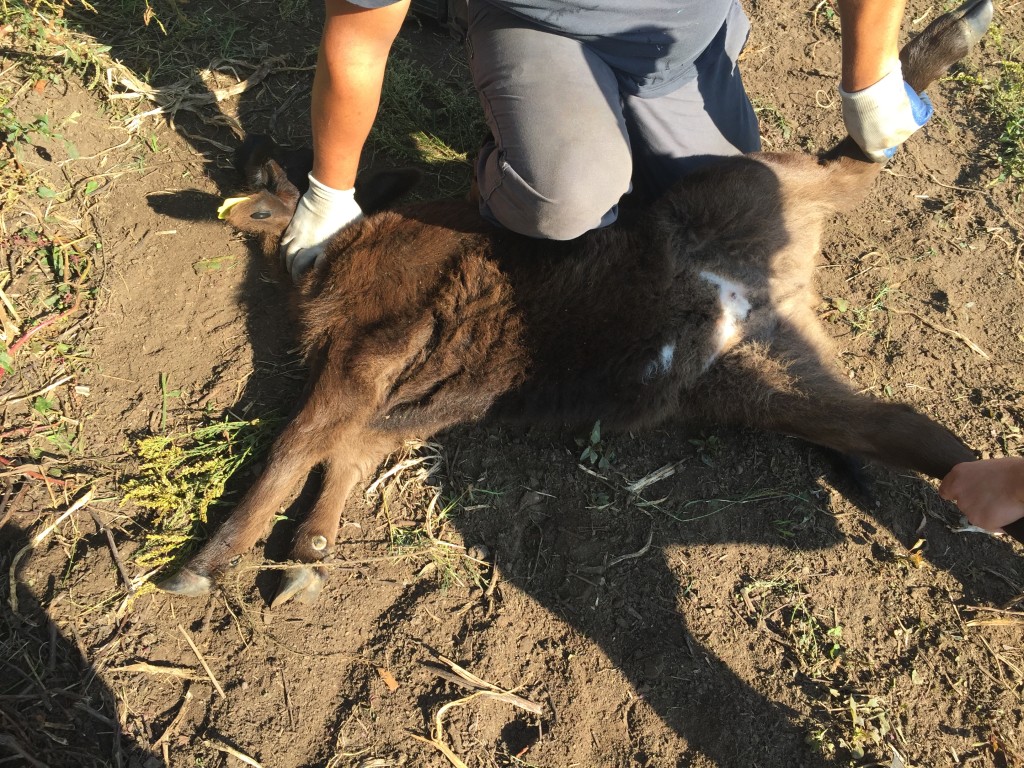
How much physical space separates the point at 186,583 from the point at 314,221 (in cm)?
168

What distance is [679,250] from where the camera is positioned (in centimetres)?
290

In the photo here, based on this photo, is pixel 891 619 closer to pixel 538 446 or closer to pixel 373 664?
pixel 538 446

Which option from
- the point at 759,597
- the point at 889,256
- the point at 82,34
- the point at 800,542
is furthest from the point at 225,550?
the point at 889,256

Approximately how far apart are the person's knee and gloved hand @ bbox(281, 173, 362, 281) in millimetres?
693

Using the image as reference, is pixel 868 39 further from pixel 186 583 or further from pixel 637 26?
pixel 186 583

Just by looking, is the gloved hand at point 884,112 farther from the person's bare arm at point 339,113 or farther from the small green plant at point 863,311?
the person's bare arm at point 339,113

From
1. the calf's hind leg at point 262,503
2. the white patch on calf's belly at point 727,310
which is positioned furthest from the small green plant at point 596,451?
the calf's hind leg at point 262,503

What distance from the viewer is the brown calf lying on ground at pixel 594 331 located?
9.33 feet

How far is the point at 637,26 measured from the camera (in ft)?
8.88

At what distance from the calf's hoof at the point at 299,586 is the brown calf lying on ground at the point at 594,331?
0.04 meters

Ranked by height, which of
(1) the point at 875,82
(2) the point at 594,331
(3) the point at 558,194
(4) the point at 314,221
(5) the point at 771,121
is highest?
(1) the point at 875,82

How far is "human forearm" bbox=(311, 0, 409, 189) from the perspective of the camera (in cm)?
236

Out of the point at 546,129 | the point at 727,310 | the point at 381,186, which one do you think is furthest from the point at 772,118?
the point at 381,186

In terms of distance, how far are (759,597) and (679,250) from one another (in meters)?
1.54
